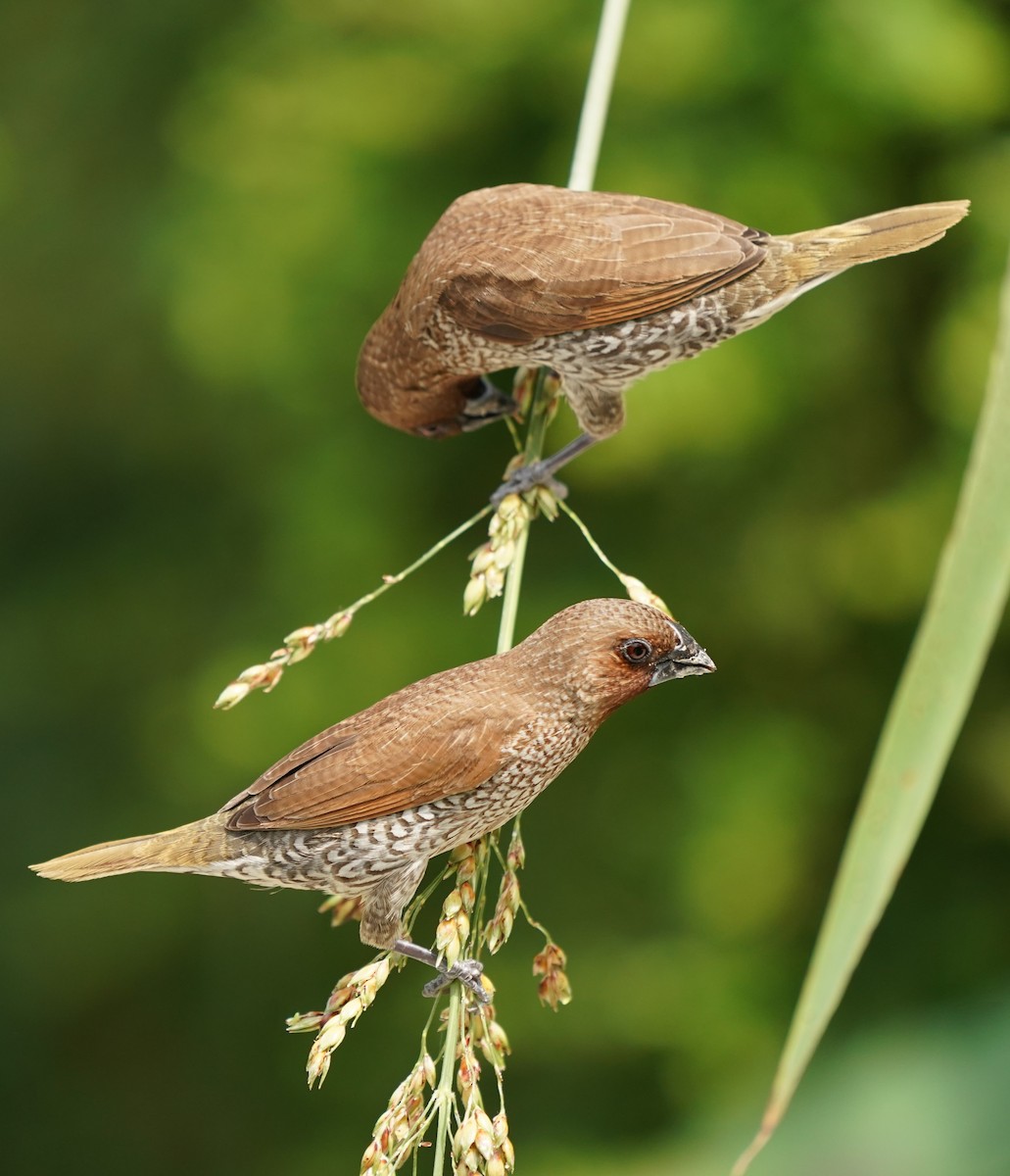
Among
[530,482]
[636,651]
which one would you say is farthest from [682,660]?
[530,482]

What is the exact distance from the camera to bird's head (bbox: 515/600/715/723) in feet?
7.03

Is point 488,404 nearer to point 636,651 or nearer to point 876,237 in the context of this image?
point 876,237

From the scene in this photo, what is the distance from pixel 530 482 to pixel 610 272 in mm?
395

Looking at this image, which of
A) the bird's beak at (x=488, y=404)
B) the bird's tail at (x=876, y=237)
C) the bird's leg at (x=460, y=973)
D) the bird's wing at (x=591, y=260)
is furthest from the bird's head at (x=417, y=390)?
the bird's leg at (x=460, y=973)

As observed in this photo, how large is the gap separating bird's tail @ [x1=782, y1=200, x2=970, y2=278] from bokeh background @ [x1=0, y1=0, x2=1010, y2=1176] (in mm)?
1399

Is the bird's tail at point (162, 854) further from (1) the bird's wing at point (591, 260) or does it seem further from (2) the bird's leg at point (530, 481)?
(1) the bird's wing at point (591, 260)

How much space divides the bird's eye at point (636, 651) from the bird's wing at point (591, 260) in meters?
0.73

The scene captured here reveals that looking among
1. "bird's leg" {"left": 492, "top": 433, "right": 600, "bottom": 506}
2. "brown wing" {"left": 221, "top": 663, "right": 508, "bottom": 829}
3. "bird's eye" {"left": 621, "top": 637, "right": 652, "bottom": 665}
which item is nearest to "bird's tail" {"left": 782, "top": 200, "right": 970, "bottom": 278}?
"bird's leg" {"left": 492, "top": 433, "right": 600, "bottom": 506}

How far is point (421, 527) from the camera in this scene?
15.7ft

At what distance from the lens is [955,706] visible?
3.58 feet

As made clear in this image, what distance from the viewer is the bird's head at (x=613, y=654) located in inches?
84.4

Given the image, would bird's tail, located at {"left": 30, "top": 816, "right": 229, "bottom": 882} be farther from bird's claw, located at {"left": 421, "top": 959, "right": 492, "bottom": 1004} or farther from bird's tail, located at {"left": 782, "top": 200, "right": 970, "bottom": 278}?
bird's tail, located at {"left": 782, "top": 200, "right": 970, "bottom": 278}

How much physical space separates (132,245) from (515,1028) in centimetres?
303

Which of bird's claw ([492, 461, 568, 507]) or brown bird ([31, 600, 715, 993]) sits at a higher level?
bird's claw ([492, 461, 568, 507])
